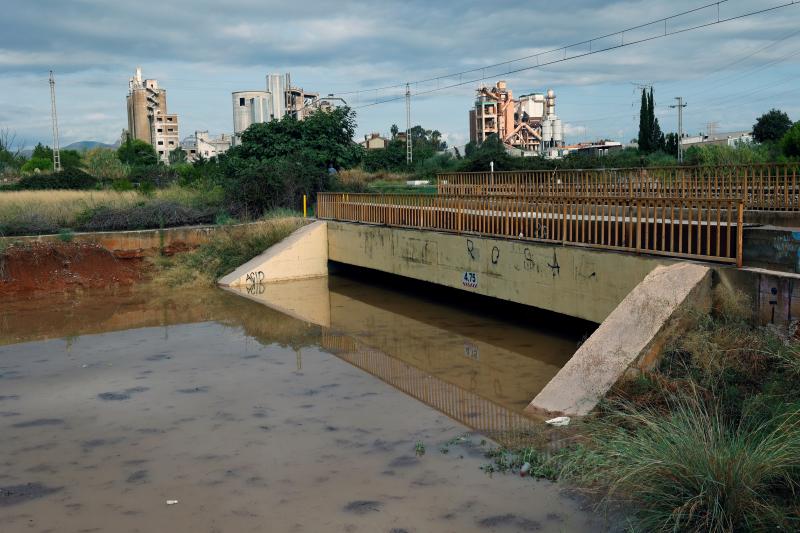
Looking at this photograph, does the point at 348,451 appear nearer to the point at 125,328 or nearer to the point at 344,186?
the point at 125,328

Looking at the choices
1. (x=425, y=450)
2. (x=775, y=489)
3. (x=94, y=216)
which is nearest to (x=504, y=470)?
→ (x=425, y=450)

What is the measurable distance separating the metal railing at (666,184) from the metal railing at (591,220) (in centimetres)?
64

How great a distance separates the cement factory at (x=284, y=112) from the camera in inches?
4360

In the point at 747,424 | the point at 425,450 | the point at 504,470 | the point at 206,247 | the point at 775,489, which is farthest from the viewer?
the point at 206,247

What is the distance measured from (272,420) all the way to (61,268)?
1476cm

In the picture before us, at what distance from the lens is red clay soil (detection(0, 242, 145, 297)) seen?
827 inches

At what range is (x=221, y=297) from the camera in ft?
65.9

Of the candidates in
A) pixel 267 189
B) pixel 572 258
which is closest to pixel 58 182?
pixel 267 189

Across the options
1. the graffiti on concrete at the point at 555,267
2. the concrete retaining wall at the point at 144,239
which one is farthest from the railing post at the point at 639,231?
the concrete retaining wall at the point at 144,239

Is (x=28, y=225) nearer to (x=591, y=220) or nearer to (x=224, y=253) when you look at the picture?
(x=224, y=253)

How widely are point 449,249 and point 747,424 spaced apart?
1009 cm

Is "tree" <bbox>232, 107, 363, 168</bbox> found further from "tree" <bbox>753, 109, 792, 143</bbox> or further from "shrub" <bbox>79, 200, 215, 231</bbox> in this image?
"tree" <bbox>753, 109, 792, 143</bbox>

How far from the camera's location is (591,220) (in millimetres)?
12836

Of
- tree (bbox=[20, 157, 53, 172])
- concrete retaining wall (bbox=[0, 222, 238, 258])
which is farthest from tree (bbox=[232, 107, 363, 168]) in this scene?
tree (bbox=[20, 157, 53, 172])
